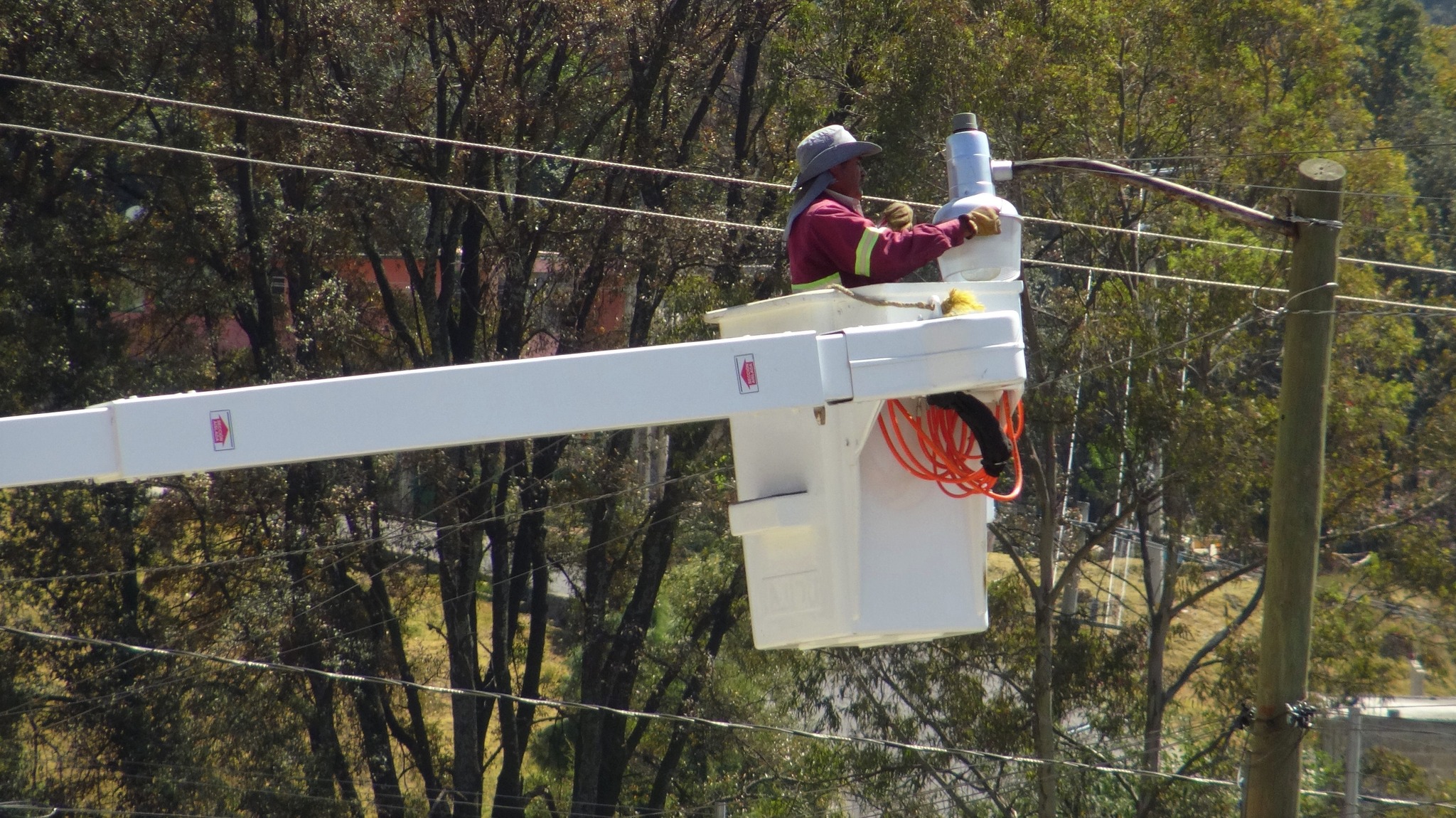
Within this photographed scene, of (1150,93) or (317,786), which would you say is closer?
(1150,93)

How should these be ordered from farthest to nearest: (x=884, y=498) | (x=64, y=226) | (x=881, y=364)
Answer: (x=64, y=226) < (x=884, y=498) < (x=881, y=364)

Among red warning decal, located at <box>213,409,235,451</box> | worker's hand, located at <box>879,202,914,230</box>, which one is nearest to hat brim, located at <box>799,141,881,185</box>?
worker's hand, located at <box>879,202,914,230</box>

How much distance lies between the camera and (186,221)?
15852 millimetres

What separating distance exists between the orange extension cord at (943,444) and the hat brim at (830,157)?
0.88 meters

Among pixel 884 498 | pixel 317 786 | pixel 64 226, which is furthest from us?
pixel 317 786

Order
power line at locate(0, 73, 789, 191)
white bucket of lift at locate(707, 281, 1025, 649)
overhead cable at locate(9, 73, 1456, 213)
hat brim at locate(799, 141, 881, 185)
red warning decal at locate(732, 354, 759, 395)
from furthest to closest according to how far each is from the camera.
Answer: overhead cable at locate(9, 73, 1456, 213), power line at locate(0, 73, 789, 191), hat brim at locate(799, 141, 881, 185), white bucket of lift at locate(707, 281, 1025, 649), red warning decal at locate(732, 354, 759, 395)

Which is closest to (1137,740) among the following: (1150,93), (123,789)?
(1150,93)

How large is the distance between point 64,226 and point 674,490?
7.30m

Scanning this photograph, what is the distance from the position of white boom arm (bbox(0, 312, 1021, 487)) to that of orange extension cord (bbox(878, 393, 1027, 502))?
76 cm

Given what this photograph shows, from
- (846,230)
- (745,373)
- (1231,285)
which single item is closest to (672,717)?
(1231,285)

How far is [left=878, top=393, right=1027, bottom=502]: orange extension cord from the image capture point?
174 inches

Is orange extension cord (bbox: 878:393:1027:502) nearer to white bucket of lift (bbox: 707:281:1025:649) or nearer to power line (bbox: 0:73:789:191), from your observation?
white bucket of lift (bbox: 707:281:1025:649)

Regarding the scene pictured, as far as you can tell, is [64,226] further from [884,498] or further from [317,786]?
[884,498]

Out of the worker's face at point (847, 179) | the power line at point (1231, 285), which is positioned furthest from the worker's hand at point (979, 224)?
the power line at point (1231, 285)
